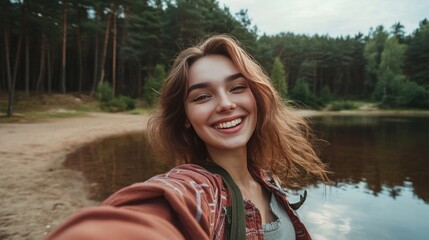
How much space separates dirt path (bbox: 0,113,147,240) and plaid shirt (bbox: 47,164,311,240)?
4570mm

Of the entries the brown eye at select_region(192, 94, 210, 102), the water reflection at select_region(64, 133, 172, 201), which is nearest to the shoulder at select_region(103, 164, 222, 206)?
the brown eye at select_region(192, 94, 210, 102)

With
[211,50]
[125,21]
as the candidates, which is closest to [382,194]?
[211,50]

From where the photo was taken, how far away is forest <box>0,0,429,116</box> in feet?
99.0

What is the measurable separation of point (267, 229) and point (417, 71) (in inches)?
2789

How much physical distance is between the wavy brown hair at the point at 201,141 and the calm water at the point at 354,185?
3.79m

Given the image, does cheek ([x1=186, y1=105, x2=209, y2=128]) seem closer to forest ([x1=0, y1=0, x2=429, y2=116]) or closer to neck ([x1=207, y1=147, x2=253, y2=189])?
neck ([x1=207, y1=147, x2=253, y2=189])

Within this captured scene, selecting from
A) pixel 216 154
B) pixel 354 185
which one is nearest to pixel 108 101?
pixel 354 185

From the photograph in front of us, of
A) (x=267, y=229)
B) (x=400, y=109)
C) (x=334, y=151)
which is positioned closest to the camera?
(x=267, y=229)

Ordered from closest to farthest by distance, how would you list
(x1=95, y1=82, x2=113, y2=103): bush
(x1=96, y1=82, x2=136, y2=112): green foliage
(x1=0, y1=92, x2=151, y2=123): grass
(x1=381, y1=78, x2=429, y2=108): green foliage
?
(x1=0, y1=92, x2=151, y2=123): grass < (x1=95, y1=82, x2=113, y2=103): bush < (x1=96, y1=82, x2=136, y2=112): green foliage < (x1=381, y1=78, x2=429, y2=108): green foliage

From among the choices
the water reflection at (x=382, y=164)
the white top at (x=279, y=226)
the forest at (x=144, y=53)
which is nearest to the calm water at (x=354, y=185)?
the water reflection at (x=382, y=164)

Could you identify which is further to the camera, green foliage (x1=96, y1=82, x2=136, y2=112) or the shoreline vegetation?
green foliage (x1=96, y1=82, x2=136, y2=112)

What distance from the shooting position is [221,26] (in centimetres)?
4159

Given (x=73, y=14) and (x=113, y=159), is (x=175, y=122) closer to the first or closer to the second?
(x=113, y=159)

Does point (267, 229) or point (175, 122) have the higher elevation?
point (175, 122)
